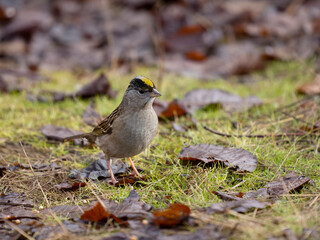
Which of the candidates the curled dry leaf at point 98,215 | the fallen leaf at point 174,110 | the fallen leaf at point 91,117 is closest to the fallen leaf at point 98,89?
the fallen leaf at point 91,117

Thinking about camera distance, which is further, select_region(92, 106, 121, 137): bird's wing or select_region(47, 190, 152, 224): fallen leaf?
select_region(92, 106, 121, 137): bird's wing

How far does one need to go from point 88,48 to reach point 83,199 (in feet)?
18.8

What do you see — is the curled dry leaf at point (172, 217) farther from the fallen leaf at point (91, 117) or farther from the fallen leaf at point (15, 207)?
the fallen leaf at point (91, 117)

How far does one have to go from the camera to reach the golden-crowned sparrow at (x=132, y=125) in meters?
3.53

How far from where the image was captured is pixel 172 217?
247 cm

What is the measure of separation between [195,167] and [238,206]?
2.69ft

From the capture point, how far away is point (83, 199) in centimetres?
318

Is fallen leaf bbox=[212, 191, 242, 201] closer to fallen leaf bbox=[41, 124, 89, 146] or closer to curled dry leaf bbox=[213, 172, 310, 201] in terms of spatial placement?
curled dry leaf bbox=[213, 172, 310, 201]

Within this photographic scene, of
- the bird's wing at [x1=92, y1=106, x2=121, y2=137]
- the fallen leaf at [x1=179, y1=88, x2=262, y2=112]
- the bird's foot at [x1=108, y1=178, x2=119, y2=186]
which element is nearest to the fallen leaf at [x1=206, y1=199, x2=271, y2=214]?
the bird's foot at [x1=108, y1=178, x2=119, y2=186]

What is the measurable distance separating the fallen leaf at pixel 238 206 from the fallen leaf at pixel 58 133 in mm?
1981

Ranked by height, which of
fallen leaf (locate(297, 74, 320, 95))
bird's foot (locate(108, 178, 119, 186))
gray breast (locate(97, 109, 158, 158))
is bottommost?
bird's foot (locate(108, 178, 119, 186))

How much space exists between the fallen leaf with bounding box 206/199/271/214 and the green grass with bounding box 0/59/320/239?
53mm

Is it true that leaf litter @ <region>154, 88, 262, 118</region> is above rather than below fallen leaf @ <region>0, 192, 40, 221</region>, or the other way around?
above

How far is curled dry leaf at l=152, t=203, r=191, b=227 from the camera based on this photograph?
8.09 ft
